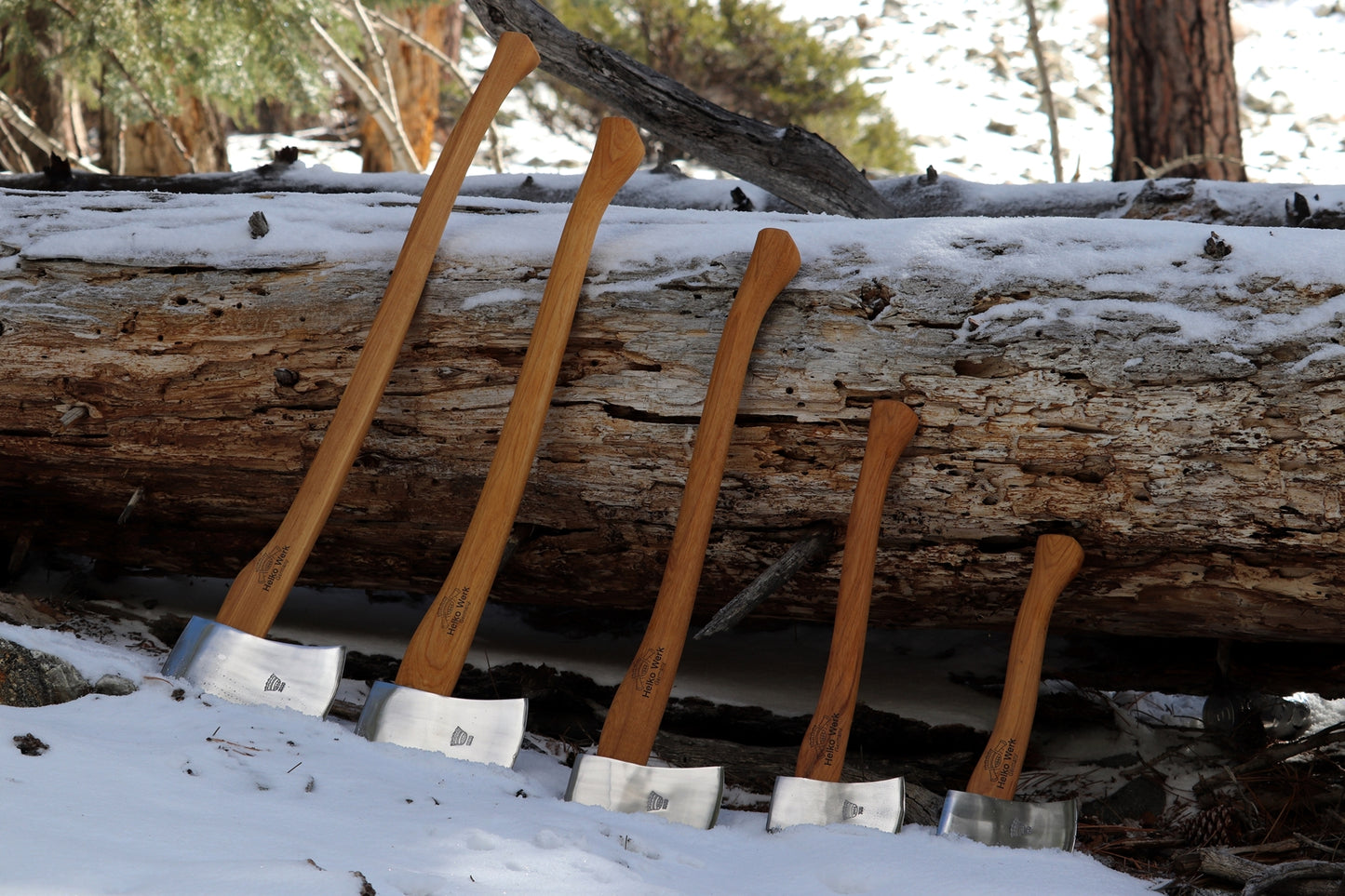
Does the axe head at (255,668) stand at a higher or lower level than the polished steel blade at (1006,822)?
higher

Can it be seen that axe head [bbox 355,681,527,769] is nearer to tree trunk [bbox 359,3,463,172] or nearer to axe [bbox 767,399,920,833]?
axe [bbox 767,399,920,833]

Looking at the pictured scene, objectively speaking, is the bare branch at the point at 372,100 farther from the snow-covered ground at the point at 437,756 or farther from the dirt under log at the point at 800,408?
the dirt under log at the point at 800,408

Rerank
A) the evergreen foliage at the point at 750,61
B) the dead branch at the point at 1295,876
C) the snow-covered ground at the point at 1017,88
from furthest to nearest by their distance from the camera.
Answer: the snow-covered ground at the point at 1017,88 < the evergreen foliage at the point at 750,61 < the dead branch at the point at 1295,876

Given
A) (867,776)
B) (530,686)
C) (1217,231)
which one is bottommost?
(867,776)

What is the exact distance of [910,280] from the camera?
6.68 feet

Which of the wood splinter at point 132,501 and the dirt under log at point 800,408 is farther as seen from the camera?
the wood splinter at point 132,501

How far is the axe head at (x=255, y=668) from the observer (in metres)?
1.77

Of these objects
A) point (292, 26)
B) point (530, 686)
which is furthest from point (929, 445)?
point (292, 26)

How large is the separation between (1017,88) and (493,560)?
13.5 meters

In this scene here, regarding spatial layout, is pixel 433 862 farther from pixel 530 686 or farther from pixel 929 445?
pixel 929 445

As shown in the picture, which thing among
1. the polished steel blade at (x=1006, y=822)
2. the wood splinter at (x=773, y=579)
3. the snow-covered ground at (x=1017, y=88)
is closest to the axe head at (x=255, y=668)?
the wood splinter at (x=773, y=579)

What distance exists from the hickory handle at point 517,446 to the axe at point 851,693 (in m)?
0.69

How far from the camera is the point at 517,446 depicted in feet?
6.34

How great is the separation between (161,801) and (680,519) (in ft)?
3.40
